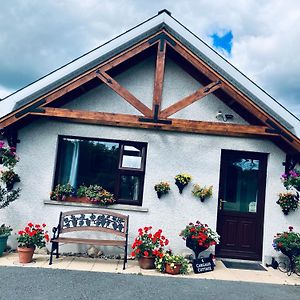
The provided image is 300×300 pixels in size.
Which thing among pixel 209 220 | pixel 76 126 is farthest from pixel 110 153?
pixel 209 220

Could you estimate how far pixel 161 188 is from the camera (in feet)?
21.0

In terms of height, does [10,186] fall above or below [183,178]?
below

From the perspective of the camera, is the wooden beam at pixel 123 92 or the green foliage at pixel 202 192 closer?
the wooden beam at pixel 123 92

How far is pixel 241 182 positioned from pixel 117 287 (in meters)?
4.07

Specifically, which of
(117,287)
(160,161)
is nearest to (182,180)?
(160,161)

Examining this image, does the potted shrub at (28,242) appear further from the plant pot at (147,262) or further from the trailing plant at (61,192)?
the plant pot at (147,262)

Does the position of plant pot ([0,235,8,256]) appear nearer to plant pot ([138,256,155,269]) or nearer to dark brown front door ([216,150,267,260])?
plant pot ([138,256,155,269])

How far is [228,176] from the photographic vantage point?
6.98 meters

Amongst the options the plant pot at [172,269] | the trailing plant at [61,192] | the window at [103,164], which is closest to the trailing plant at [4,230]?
the trailing plant at [61,192]

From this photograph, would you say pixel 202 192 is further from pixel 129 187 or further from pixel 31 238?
pixel 31 238

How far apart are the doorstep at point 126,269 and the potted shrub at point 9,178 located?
1539 mm

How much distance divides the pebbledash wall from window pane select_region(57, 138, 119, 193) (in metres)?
0.28

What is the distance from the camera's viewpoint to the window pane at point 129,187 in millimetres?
6707

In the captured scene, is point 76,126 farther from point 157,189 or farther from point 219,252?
point 219,252
